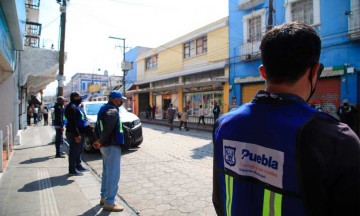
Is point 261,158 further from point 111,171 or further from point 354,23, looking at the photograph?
point 354,23

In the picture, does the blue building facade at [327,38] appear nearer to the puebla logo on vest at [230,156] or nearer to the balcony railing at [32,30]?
the puebla logo on vest at [230,156]

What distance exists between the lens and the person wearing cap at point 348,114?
35.8ft

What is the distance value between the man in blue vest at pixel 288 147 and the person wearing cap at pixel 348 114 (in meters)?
11.2

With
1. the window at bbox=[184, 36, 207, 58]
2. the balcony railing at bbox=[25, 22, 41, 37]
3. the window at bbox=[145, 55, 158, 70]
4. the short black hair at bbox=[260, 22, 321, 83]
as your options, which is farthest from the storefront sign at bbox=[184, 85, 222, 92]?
the short black hair at bbox=[260, 22, 321, 83]

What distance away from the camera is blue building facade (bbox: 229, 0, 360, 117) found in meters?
12.0

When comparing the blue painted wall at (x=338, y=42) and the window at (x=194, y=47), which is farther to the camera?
the window at (x=194, y=47)

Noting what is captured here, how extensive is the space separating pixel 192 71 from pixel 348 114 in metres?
13.2

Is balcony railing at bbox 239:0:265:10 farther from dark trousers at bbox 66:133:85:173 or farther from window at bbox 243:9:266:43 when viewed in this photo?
dark trousers at bbox 66:133:85:173

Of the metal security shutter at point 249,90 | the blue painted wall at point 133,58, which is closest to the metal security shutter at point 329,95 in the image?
the metal security shutter at point 249,90

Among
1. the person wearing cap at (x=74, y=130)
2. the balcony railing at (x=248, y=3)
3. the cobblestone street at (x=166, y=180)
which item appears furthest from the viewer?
the balcony railing at (x=248, y=3)

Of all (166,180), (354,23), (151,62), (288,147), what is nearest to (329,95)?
(354,23)

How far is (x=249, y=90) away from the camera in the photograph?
17.3 meters

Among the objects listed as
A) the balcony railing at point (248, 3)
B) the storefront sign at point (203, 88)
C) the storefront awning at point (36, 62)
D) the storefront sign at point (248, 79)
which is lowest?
the storefront sign at point (203, 88)

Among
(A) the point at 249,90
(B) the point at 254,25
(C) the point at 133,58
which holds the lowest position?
(A) the point at 249,90
